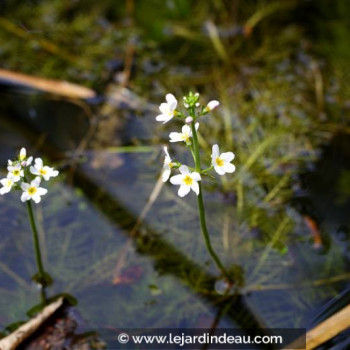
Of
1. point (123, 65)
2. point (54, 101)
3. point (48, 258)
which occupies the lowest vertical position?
point (48, 258)

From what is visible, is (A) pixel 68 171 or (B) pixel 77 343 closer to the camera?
(B) pixel 77 343

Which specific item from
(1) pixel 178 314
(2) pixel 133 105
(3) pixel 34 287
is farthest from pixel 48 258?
(2) pixel 133 105

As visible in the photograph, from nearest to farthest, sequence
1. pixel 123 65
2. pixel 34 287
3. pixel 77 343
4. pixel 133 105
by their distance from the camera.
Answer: pixel 77 343 < pixel 34 287 < pixel 133 105 < pixel 123 65

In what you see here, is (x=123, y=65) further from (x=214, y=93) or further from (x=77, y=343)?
(x=77, y=343)

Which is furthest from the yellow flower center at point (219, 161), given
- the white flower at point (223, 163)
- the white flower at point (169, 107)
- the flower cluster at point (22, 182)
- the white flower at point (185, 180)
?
the flower cluster at point (22, 182)

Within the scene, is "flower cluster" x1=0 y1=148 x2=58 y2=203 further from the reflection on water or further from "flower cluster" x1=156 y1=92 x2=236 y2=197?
the reflection on water

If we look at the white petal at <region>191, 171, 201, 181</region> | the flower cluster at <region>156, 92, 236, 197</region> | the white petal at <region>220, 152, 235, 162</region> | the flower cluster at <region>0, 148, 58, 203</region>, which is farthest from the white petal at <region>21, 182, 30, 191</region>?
the white petal at <region>220, 152, 235, 162</region>

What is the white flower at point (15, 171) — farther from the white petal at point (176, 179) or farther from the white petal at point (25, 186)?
the white petal at point (176, 179)
